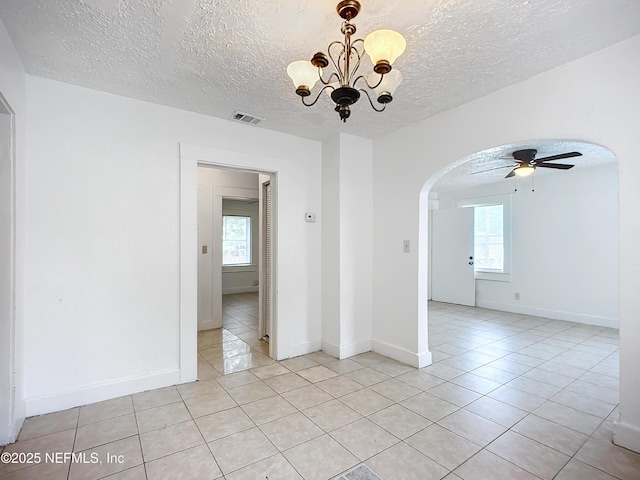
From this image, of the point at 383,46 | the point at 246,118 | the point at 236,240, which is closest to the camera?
the point at 383,46

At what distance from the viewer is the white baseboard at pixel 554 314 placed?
4.64m

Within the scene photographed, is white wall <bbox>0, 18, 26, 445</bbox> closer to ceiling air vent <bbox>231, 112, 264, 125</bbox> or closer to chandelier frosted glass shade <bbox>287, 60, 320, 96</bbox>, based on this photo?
ceiling air vent <bbox>231, 112, 264, 125</bbox>

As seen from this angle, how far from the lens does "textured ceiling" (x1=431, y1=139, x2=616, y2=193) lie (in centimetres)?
385

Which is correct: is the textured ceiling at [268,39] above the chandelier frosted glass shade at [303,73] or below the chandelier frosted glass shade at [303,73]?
above

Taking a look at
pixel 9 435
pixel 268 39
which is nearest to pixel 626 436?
pixel 268 39

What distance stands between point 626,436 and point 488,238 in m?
4.70

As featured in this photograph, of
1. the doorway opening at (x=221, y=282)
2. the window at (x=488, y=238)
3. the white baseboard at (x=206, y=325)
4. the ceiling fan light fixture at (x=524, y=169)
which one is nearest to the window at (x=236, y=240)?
the doorway opening at (x=221, y=282)

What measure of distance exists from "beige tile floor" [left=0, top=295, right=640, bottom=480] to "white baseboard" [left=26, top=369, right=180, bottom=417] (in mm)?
63

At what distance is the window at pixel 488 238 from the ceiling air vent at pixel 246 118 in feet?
16.4

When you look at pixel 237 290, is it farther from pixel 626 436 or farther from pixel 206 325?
pixel 626 436

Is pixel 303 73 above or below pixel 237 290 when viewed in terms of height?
above

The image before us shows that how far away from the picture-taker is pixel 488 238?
614 centimetres

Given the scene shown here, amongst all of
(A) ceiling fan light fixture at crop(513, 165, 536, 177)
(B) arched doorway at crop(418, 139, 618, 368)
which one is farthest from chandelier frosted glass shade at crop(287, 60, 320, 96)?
(A) ceiling fan light fixture at crop(513, 165, 536, 177)

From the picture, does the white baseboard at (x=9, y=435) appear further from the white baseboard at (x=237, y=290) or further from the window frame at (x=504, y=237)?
the window frame at (x=504, y=237)
